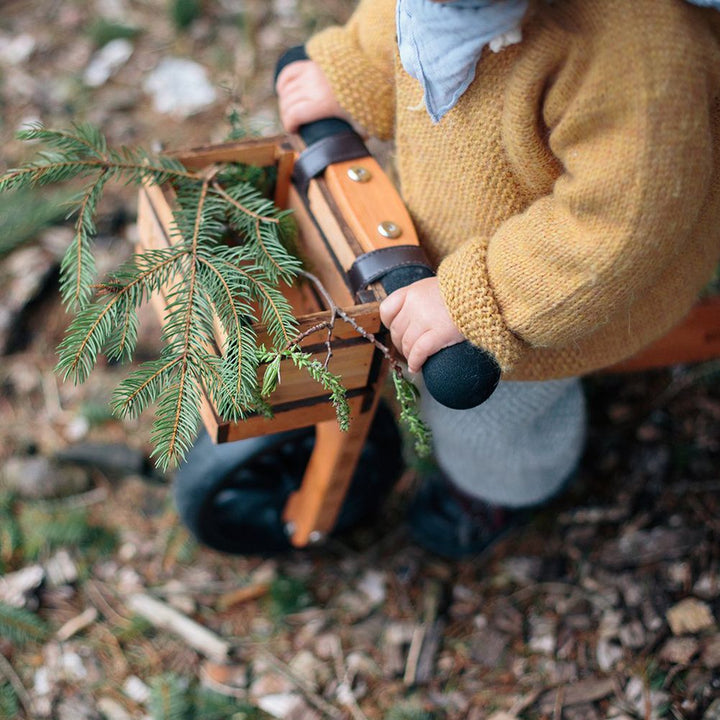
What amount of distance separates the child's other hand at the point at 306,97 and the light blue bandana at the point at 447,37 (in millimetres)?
238

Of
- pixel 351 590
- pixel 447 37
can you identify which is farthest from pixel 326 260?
pixel 351 590

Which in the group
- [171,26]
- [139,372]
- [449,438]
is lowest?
[449,438]

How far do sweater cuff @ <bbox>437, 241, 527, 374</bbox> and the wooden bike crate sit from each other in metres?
0.10

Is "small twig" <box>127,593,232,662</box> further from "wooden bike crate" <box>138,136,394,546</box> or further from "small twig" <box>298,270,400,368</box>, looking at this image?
"small twig" <box>298,270,400,368</box>

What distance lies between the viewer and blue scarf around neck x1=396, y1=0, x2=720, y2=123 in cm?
83

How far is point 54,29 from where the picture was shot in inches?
103

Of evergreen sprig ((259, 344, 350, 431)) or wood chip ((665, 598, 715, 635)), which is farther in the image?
wood chip ((665, 598, 715, 635))

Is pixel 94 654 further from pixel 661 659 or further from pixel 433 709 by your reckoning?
pixel 661 659

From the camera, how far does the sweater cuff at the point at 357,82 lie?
116 centimetres

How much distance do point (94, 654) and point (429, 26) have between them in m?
1.31

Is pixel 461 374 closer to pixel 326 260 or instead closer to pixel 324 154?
pixel 326 260

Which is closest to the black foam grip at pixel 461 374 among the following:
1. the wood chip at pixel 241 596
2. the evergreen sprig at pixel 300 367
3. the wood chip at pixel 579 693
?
the evergreen sprig at pixel 300 367

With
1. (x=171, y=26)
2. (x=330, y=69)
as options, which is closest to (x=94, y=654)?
(x=330, y=69)

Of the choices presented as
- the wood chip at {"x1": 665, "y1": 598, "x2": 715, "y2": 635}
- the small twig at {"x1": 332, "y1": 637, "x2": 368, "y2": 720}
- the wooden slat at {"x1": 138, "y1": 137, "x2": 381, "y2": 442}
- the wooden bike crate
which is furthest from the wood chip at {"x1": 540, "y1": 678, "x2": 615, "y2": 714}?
the wooden slat at {"x1": 138, "y1": 137, "x2": 381, "y2": 442}
